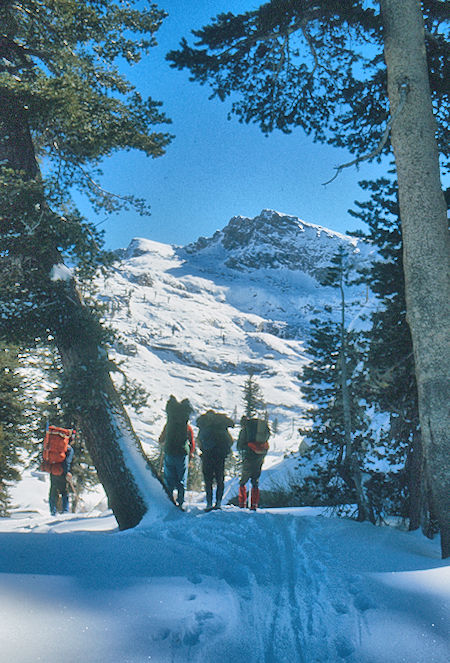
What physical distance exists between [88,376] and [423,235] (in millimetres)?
4138

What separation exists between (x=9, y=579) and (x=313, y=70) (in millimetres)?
6668

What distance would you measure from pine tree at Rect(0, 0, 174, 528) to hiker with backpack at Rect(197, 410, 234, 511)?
1439 millimetres

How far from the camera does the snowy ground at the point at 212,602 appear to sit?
1.77 m

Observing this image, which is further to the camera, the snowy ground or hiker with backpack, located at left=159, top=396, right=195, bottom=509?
hiker with backpack, located at left=159, top=396, right=195, bottom=509

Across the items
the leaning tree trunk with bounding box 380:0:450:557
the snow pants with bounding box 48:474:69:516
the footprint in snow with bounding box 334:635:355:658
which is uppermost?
the leaning tree trunk with bounding box 380:0:450:557

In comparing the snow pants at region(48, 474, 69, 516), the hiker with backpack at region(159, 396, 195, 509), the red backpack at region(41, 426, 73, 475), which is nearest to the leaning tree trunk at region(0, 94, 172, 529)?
the hiker with backpack at region(159, 396, 195, 509)

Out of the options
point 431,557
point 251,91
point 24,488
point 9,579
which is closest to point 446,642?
point 431,557

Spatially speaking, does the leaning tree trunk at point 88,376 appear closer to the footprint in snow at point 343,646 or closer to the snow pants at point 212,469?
the snow pants at point 212,469

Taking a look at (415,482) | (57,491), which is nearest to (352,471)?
(415,482)

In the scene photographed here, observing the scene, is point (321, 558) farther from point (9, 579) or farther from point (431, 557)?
point (9, 579)

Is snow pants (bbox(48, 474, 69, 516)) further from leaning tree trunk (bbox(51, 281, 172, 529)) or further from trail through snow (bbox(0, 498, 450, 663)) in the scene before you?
trail through snow (bbox(0, 498, 450, 663))

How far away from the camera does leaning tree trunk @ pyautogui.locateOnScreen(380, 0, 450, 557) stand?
11.2 feet

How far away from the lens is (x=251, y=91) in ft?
18.6

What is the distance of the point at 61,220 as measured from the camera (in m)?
4.90
